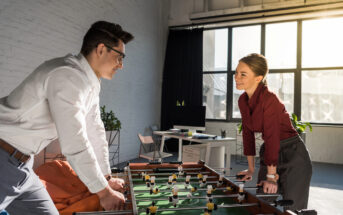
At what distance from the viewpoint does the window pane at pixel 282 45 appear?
6.12m

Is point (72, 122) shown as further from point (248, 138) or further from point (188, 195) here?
point (248, 138)

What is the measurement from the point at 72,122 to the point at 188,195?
2.39 ft

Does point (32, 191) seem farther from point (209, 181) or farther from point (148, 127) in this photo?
point (148, 127)

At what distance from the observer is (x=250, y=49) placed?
6.50 m

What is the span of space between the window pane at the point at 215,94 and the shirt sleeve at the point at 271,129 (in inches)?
206

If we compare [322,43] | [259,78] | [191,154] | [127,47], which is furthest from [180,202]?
[322,43]

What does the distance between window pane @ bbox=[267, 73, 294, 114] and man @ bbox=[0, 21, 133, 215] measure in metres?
5.90

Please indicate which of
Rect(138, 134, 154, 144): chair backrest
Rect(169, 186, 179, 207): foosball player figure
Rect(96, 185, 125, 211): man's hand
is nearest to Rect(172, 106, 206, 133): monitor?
Rect(138, 134, 154, 144): chair backrest

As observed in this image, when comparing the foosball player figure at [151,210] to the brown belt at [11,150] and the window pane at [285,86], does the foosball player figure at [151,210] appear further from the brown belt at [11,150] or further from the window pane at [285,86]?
the window pane at [285,86]

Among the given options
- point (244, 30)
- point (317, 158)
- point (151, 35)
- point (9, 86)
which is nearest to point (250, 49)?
point (244, 30)

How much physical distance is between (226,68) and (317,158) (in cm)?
312

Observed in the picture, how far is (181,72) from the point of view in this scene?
22.3 ft

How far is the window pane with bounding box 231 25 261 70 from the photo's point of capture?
643 cm

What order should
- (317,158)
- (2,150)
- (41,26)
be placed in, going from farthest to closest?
(317,158), (41,26), (2,150)
